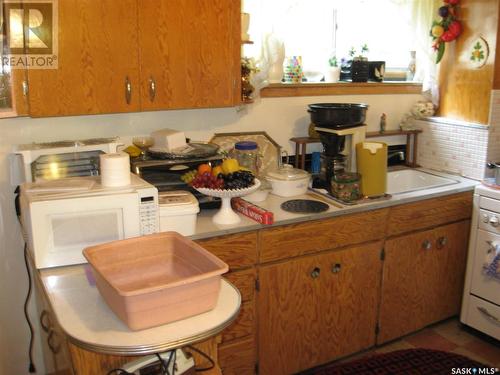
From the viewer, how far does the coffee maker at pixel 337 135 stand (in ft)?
8.41

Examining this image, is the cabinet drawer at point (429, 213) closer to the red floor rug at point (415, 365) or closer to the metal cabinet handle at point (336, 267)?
the metal cabinet handle at point (336, 267)

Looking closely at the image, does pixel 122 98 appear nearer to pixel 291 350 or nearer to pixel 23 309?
pixel 23 309

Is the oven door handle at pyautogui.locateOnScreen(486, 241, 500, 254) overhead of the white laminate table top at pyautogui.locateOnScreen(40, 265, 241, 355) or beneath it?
beneath

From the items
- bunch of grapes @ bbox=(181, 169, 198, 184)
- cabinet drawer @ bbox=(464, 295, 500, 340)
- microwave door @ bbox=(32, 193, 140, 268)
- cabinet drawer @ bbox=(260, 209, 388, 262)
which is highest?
bunch of grapes @ bbox=(181, 169, 198, 184)

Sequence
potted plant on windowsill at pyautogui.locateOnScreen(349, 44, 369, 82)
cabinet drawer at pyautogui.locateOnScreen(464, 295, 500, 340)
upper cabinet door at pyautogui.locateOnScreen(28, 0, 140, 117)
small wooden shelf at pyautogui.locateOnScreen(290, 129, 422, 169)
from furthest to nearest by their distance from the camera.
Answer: potted plant on windowsill at pyautogui.locateOnScreen(349, 44, 369, 82) < small wooden shelf at pyautogui.locateOnScreen(290, 129, 422, 169) < cabinet drawer at pyautogui.locateOnScreen(464, 295, 500, 340) < upper cabinet door at pyautogui.locateOnScreen(28, 0, 140, 117)

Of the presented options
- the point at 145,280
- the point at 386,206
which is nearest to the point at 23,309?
the point at 145,280

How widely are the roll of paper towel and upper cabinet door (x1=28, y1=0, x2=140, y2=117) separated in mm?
339

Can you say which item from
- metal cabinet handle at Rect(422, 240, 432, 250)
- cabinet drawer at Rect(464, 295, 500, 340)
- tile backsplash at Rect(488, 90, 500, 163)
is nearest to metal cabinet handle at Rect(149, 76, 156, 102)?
metal cabinet handle at Rect(422, 240, 432, 250)

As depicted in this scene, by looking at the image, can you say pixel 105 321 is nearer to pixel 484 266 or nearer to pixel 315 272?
pixel 315 272

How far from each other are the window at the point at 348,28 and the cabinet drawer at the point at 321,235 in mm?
1073

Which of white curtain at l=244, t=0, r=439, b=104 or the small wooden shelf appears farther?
white curtain at l=244, t=0, r=439, b=104

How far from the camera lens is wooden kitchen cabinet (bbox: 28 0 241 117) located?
1.93 m

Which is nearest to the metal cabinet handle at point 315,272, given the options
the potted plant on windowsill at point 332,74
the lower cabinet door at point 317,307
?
the lower cabinet door at point 317,307

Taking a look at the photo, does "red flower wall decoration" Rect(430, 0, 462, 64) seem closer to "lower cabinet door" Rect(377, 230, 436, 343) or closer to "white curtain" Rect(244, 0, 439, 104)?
"white curtain" Rect(244, 0, 439, 104)
